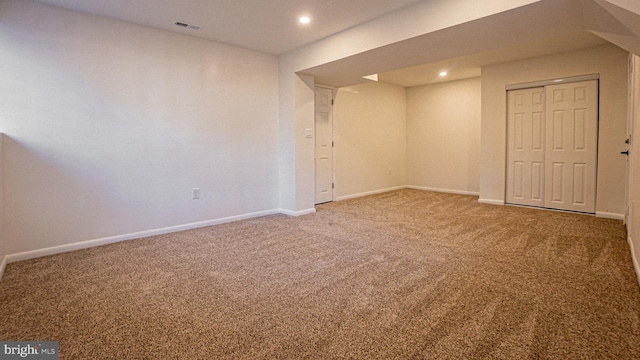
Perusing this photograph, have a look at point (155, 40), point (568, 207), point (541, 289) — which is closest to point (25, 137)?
point (155, 40)

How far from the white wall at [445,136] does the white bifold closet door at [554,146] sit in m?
1.25

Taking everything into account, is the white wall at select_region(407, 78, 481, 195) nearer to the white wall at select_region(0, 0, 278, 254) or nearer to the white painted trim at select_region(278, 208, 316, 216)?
the white painted trim at select_region(278, 208, 316, 216)

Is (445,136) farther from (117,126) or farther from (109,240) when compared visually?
(109,240)

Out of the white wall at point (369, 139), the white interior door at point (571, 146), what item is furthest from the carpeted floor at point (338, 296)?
the white wall at point (369, 139)

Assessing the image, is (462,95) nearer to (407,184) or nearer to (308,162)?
(407,184)

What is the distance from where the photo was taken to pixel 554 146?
5.10 metres

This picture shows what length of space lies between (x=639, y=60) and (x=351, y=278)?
10.6ft

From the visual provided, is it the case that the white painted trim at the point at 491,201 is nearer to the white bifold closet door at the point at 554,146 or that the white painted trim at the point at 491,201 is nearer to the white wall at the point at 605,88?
the white bifold closet door at the point at 554,146

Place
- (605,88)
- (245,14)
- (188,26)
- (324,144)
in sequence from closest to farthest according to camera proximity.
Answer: (245,14)
(188,26)
(605,88)
(324,144)

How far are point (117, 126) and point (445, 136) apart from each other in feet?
20.8

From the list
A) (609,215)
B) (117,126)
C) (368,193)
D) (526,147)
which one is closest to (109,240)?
(117,126)

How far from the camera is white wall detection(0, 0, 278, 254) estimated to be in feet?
9.95

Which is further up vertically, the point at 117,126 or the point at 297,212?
the point at 117,126

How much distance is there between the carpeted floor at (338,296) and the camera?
1.68 meters
